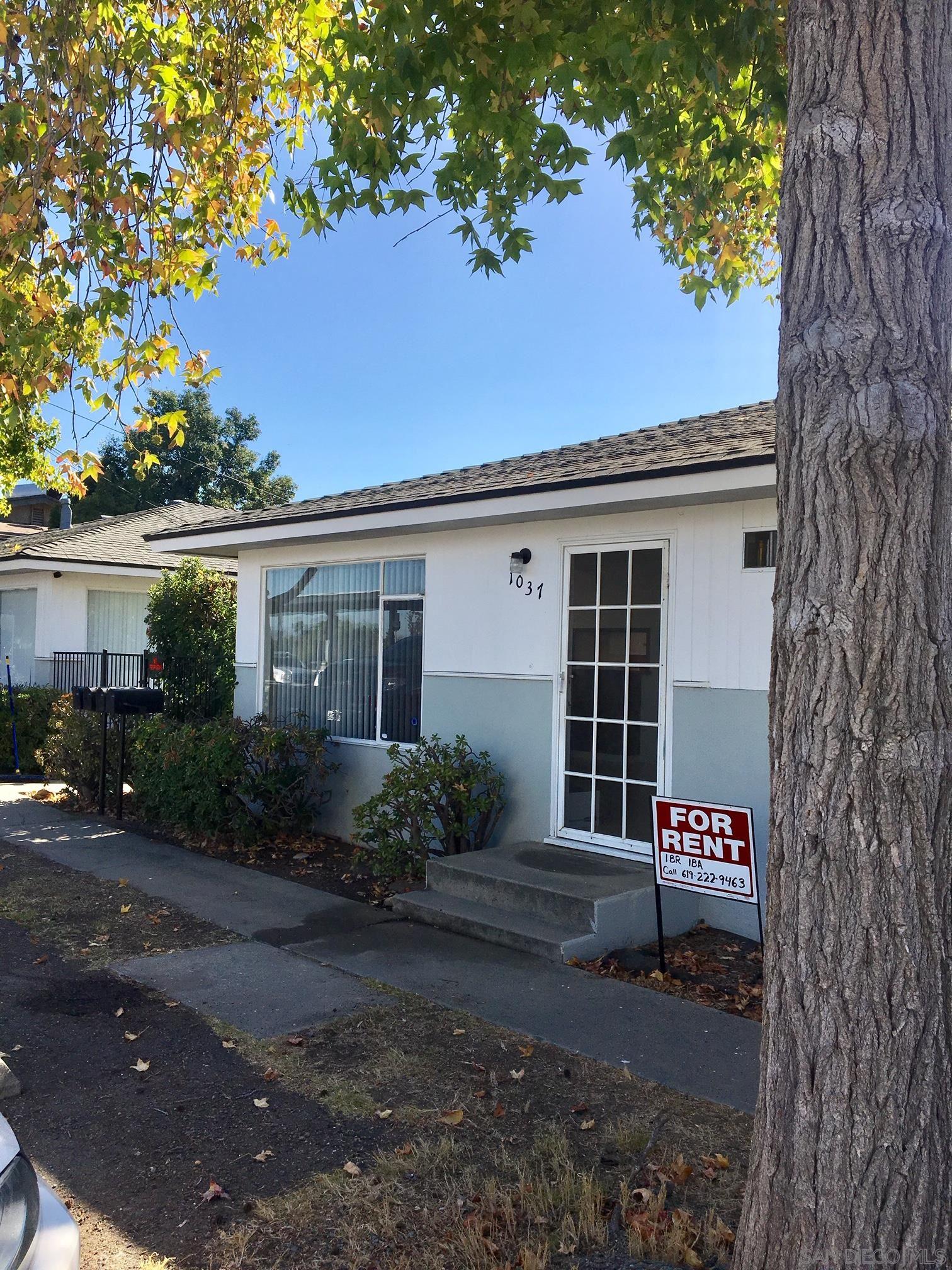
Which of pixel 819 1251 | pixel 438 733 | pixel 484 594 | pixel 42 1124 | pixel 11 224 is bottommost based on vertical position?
pixel 42 1124

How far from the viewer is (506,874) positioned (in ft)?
23.5

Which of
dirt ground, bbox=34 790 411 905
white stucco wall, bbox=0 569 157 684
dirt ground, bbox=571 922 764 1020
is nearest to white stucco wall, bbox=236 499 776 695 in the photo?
dirt ground, bbox=571 922 764 1020

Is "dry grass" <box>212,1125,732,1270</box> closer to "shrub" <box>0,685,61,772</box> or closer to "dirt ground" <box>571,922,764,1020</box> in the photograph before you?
"dirt ground" <box>571,922,764,1020</box>

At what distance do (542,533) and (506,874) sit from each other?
283cm

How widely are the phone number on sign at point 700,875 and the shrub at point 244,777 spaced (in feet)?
14.5

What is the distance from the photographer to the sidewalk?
4965 millimetres

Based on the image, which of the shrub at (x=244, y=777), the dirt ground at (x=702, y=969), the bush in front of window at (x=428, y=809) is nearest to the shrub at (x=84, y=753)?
the shrub at (x=244, y=777)

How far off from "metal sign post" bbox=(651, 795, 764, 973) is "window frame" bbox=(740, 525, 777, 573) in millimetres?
1717

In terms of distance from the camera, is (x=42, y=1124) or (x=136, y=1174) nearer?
(x=136, y=1174)

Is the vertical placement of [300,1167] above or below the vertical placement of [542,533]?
below

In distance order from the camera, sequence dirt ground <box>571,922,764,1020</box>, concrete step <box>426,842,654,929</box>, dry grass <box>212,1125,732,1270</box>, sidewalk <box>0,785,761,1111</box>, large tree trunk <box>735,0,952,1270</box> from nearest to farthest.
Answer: large tree trunk <box>735,0,952,1270</box>
dry grass <box>212,1125,732,1270</box>
sidewalk <box>0,785,761,1111</box>
dirt ground <box>571,922,764,1020</box>
concrete step <box>426,842,654,929</box>

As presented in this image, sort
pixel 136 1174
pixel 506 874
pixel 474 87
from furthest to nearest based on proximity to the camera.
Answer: pixel 506 874, pixel 474 87, pixel 136 1174

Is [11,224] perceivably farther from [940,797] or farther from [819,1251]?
[819,1251]

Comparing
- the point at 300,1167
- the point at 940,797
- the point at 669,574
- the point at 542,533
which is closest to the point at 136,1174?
the point at 300,1167
